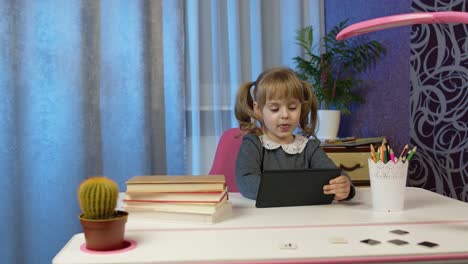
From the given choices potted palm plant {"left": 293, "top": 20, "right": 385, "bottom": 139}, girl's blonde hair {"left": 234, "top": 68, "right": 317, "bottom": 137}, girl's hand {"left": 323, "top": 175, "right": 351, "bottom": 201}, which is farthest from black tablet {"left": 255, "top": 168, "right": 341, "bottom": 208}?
potted palm plant {"left": 293, "top": 20, "right": 385, "bottom": 139}

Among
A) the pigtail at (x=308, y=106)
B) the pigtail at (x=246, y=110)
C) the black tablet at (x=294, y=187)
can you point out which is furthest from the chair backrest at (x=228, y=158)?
the black tablet at (x=294, y=187)

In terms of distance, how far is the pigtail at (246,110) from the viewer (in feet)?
5.57

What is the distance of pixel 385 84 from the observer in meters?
2.63

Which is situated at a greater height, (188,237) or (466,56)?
(466,56)

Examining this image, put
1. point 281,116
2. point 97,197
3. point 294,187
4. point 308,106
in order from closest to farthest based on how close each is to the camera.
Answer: point 97,197, point 294,187, point 281,116, point 308,106

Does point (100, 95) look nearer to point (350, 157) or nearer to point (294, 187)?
point (350, 157)

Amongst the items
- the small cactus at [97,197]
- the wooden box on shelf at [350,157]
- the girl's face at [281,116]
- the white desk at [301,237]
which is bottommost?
the wooden box on shelf at [350,157]

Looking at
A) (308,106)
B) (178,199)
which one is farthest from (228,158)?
(178,199)

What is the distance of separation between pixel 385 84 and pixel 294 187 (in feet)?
5.18

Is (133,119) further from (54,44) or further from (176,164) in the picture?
(54,44)

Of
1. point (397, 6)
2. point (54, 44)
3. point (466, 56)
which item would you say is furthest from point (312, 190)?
point (54, 44)

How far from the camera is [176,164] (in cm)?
275

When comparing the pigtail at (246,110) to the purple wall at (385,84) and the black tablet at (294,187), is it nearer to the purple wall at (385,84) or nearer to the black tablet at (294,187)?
the black tablet at (294,187)

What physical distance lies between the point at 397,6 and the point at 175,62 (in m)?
1.19
